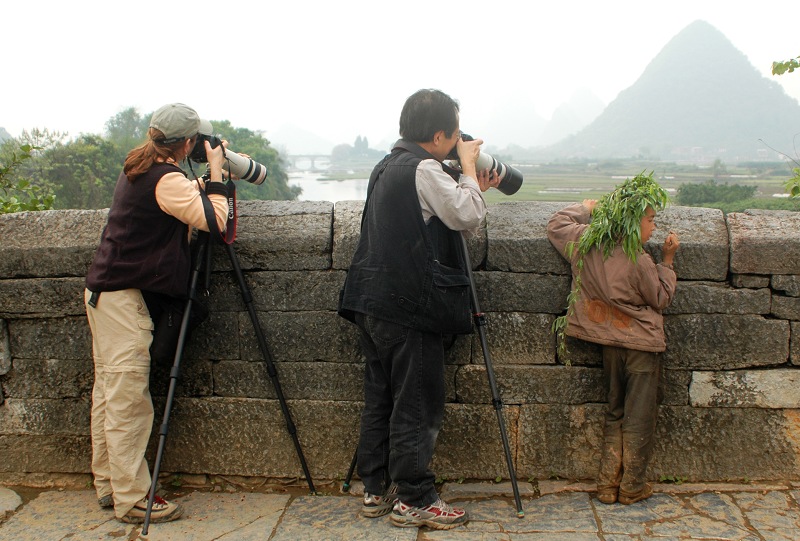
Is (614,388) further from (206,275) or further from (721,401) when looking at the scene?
(206,275)

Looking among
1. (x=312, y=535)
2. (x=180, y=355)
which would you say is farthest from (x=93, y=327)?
(x=312, y=535)

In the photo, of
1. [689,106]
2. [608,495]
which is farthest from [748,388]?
[689,106]

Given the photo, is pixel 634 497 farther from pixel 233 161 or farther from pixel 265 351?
pixel 233 161

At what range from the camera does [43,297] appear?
404 centimetres

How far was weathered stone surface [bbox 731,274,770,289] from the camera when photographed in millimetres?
3762

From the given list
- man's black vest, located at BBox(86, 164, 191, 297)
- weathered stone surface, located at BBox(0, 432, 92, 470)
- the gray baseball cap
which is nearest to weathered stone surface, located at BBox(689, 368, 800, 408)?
man's black vest, located at BBox(86, 164, 191, 297)

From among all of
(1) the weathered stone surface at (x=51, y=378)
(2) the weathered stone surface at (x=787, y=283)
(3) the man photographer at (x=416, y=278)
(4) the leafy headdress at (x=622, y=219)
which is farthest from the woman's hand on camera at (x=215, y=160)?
(2) the weathered stone surface at (x=787, y=283)

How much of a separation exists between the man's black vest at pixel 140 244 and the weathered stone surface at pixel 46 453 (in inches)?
51.2

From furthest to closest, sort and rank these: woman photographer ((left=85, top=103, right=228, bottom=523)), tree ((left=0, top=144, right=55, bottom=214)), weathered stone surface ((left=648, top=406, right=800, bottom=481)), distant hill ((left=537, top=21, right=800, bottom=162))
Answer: distant hill ((left=537, top=21, right=800, bottom=162)) → tree ((left=0, top=144, right=55, bottom=214)) → weathered stone surface ((left=648, top=406, right=800, bottom=481)) → woman photographer ((left=85, top=103, right=228, bottom=523))

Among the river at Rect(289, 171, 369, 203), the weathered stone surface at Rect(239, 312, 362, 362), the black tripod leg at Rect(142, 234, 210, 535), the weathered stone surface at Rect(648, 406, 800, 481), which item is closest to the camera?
the black tripod leg at Rect(142, 234, 210, 535)

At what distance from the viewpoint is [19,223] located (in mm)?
4117

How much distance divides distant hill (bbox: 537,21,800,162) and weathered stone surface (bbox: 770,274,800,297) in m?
22.2

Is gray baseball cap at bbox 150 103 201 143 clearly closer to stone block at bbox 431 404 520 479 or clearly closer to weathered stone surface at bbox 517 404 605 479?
stone block at bbox 431 404 520 479

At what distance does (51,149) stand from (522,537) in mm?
26817
